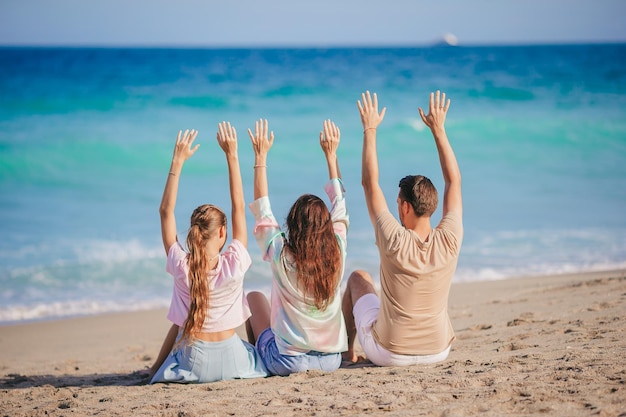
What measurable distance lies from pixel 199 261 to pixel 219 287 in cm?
21

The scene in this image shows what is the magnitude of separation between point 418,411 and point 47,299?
4.88m

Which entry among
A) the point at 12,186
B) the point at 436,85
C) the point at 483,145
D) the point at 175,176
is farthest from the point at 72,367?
the point at 436,85

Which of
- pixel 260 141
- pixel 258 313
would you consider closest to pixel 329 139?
pixel 260 141

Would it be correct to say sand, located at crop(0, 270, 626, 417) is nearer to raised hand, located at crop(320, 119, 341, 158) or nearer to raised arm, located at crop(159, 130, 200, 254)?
raised arm, located at crop(159, 130, 200, 254)

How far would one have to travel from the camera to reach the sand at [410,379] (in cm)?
339

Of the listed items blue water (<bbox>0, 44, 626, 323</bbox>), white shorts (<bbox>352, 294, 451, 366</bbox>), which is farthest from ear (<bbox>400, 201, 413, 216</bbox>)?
blue water (<bbox>0, 44, 626, 323</bbox>)

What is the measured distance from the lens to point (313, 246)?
12.7 ft

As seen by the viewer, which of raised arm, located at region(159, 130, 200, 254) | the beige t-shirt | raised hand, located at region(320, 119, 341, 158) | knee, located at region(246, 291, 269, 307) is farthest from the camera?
knee, located at region(246, 291, 269, 307)

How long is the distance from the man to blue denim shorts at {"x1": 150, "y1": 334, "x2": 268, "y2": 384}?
0.75 metres

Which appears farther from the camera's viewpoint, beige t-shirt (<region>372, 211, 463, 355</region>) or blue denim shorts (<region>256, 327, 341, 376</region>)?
blue denim shorts (<region>256, 327, 341, 376</region>)

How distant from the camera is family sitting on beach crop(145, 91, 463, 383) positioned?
Result: 3.84 m

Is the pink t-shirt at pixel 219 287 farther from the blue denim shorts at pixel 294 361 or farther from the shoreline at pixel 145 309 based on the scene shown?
the shoreline at pixel 145 309

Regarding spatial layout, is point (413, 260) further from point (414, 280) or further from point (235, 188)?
point (235, 188)

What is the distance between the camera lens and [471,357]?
4363 millimetres
